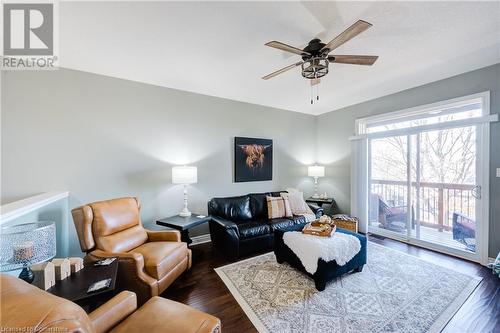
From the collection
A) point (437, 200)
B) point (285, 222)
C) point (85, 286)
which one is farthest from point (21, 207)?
point (437, 200)

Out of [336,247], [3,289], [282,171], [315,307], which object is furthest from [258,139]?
[3,289]

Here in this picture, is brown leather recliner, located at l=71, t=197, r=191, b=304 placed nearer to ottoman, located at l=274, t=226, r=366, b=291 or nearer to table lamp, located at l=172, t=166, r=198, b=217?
table lamp, located at l=172, t=166, r=198, b=217

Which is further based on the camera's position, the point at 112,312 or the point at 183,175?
the point at 183,175

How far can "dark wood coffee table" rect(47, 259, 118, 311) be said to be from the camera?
133 centimetres

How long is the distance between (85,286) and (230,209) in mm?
2311

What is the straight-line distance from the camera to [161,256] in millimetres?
2176

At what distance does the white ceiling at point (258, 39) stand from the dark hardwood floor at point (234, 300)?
8.77 feet

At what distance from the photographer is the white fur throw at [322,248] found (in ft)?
7.44

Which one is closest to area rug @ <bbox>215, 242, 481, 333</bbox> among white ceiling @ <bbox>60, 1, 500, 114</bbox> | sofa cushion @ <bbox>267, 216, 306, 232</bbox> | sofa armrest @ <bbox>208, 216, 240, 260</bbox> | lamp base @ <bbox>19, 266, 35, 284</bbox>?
sofa armrest @ <bbox>208, 216, 240, 260</bbox>

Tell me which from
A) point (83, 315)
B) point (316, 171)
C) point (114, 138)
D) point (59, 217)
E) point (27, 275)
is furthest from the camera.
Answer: point (316, 171)

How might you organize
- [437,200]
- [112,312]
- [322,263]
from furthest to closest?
1. [437,200]
2. [322,263]
3. [112,312]

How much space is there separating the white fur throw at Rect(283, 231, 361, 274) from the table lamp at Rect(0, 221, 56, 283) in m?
2.27

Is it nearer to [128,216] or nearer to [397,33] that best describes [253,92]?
[397,33]

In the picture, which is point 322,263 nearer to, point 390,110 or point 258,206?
point 258,206
